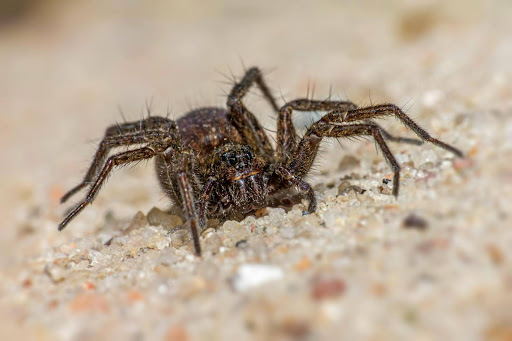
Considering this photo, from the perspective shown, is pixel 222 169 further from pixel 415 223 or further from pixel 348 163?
pixel 415 223

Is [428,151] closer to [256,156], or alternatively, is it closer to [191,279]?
[256,156]

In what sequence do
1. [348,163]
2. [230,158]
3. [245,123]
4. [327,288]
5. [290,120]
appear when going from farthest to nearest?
[348,163] < [245,123] < [290,120] < [230,158] < [327,288]

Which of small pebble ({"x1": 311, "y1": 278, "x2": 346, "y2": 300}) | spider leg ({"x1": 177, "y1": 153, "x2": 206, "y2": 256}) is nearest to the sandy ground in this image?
small pebble ({"x1": 311, "y1": 278, "x2": 346, "y2": 300})

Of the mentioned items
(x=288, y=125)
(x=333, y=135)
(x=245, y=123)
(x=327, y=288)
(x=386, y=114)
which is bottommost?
(x=327, y=288)

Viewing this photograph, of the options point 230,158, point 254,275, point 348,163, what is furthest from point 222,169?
point 348,163

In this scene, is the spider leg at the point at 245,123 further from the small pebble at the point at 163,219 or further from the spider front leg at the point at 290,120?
the small pebble at the point at 163,219

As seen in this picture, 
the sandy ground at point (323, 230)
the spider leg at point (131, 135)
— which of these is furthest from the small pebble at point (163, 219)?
the spider leg at point (131, 135)

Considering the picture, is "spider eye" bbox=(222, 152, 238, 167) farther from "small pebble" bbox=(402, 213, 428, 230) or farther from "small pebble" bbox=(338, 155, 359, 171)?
"small pebble" bbox=(402, 213, 428, 230)

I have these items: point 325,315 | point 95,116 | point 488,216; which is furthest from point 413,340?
point 95,116
